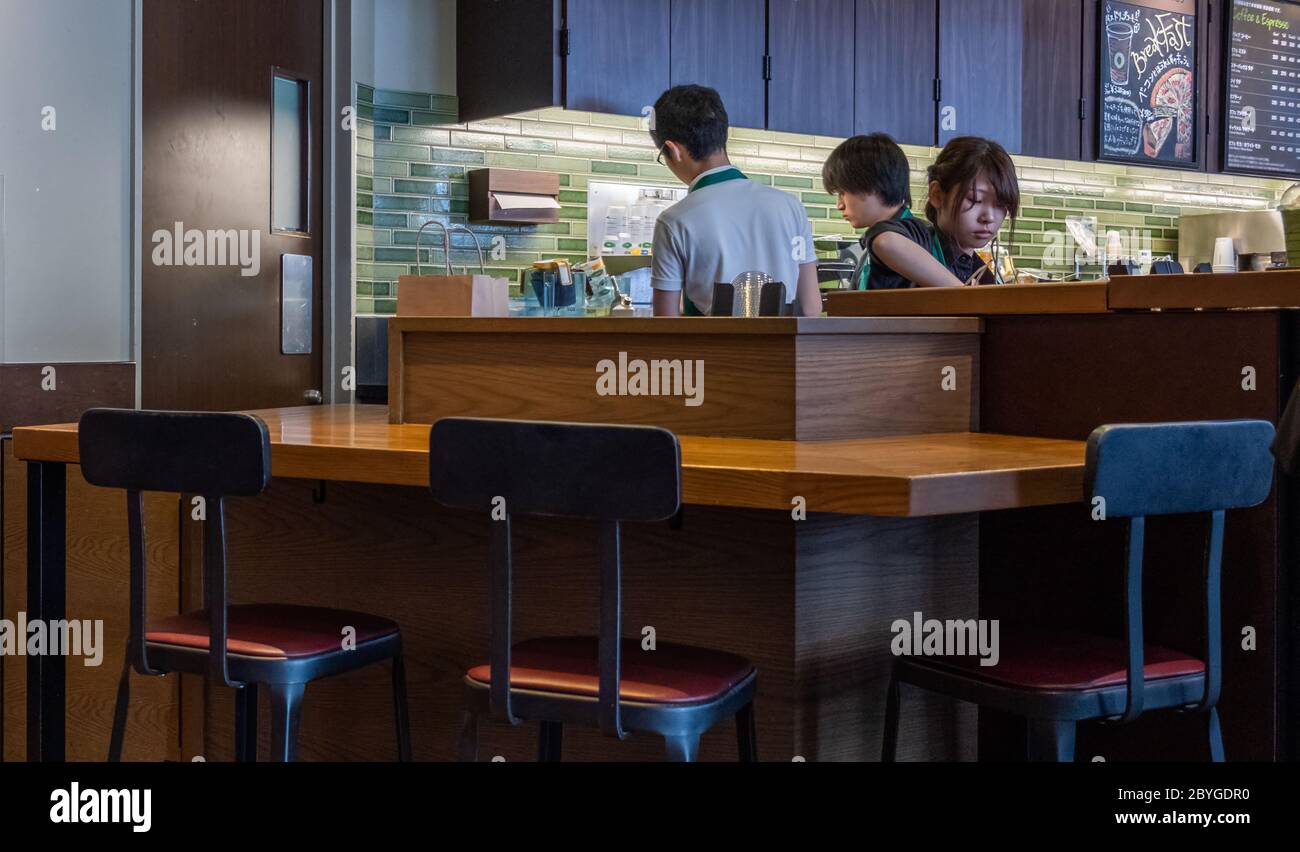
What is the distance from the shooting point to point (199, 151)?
422 cm

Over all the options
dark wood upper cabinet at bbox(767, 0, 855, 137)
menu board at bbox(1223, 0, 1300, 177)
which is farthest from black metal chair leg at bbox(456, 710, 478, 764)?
menu board at bbox(1223, 0, 1300, 177)

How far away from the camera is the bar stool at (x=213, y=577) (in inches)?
90.9

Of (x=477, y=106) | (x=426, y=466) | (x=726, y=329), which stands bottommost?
(x=426, y=466)

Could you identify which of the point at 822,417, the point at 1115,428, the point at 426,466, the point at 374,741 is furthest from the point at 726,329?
the point at 374,741

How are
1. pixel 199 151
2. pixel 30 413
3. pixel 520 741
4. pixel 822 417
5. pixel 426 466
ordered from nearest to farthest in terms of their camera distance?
pixel 426 466
pixel 822 417
pixel 520 741
pixel 30 413
pixel 199 151

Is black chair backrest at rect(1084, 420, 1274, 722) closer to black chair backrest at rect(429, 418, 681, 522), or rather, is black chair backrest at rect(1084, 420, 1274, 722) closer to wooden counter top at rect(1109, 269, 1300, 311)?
wooden counter top at rect(1109, 269, 1300, 311)

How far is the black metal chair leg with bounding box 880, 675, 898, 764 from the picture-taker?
2.36m

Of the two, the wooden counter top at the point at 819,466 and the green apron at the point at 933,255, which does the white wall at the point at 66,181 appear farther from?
the green apron at the point at 933,255

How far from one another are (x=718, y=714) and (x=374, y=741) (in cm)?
113

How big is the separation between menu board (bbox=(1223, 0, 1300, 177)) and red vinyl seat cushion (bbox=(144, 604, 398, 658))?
572cm

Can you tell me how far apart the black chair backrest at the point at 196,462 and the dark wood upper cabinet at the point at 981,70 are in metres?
4.06

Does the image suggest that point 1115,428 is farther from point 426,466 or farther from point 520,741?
point 520,741
